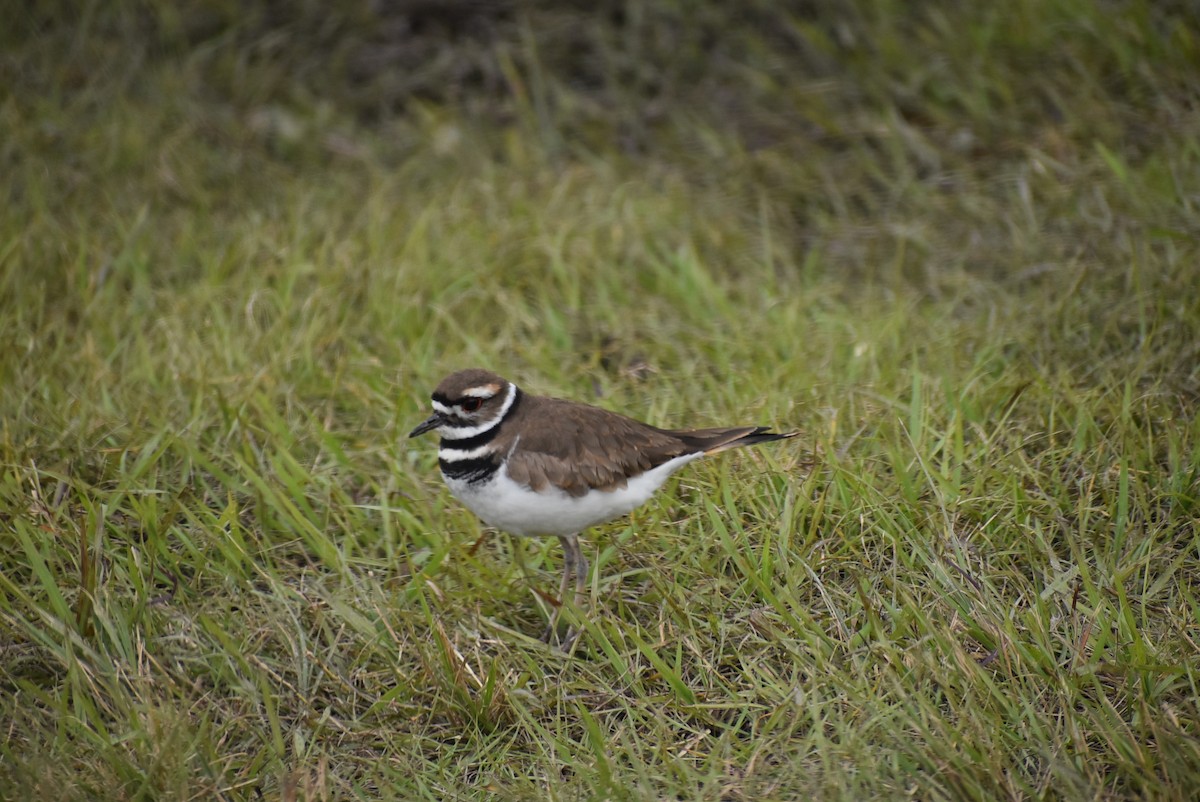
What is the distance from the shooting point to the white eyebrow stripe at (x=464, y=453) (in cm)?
394

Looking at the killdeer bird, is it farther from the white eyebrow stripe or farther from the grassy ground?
the grassy ground

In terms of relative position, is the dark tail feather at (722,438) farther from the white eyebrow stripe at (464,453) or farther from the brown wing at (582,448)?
the white eyebrow stripe at (464,453)

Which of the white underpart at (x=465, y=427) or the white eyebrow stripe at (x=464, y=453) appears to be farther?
the white underpart at (x=465, y=427)

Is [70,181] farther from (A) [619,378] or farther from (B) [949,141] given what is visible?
(B) [949,141]

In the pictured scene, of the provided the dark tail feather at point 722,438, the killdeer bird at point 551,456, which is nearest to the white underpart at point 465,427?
the killdeer bird at point 551,456

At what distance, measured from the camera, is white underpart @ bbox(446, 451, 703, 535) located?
3.78 meters

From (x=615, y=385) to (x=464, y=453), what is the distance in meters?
1.43

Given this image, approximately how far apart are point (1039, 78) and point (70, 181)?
5.63 meters

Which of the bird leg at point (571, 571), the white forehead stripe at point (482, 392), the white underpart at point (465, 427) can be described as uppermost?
the white forehead stripe at point (482, 392)

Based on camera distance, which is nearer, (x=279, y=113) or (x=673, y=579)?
(x=673, y=579)

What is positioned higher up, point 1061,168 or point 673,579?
point 1061,168

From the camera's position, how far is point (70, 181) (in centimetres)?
665

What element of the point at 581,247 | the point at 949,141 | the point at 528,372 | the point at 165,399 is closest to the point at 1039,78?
the point at 949,141

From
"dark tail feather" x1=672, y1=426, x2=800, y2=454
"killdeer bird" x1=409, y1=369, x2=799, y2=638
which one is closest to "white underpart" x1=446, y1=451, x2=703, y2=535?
"killdeer bird" x1=409, y1=369, x2=799, y2=638
